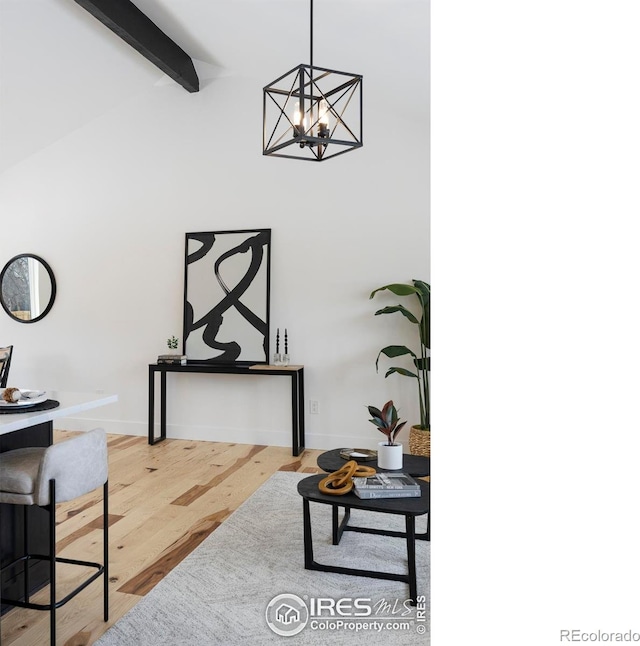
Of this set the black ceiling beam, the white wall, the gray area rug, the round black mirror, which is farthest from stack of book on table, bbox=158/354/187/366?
the black ceiling beam

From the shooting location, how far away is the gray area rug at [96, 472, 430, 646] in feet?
5.75

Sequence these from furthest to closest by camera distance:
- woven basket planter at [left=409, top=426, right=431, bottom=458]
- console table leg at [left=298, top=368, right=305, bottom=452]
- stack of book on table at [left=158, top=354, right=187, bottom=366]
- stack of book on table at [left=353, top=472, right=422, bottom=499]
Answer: stack of book on table at [left=158, top=354, right=187, bottom=366] → console table leg at [left=298, top=368, right=305, bottom=452] → woven basket planter at [left=409, top=426, right=431, bottom=458] → stack of book on table at [left=353, top=472, right=422, bottom=499]

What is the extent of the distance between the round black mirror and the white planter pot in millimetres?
3951

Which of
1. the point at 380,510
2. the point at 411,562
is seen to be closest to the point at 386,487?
the point at 380,510

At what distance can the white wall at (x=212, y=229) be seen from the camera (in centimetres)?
409

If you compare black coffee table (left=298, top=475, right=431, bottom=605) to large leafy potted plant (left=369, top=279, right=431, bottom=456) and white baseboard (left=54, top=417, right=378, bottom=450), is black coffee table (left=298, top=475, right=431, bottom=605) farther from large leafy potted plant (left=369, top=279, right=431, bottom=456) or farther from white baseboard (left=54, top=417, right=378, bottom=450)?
white baseboard (left=54, top=417, right=378, bottom=450)

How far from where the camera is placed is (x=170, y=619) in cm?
183

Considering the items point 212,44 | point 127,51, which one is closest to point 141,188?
point 127,51

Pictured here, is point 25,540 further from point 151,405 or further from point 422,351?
point 422,351

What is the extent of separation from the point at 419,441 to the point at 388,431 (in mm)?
1526

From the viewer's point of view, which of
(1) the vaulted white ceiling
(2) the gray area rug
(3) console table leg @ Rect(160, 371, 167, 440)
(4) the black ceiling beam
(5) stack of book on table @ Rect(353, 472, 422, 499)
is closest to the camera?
(2) the gray area rug

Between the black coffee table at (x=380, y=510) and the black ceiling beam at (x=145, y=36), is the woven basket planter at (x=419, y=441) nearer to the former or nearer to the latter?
the black coffee table at (x=380, y=510)

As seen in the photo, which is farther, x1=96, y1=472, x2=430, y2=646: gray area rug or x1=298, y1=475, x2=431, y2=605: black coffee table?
x1=298, y1=475, x2=431, y2=605: black coffee table
